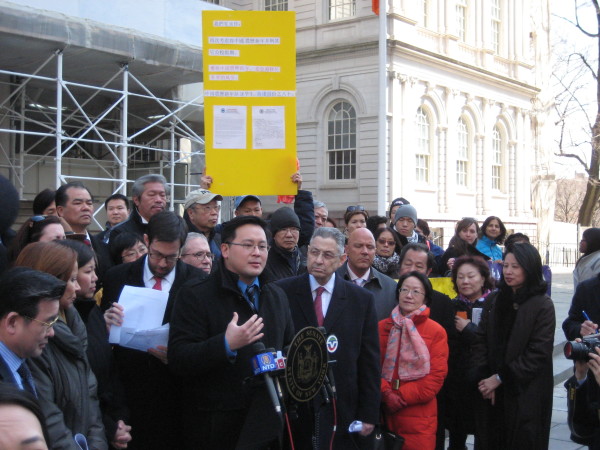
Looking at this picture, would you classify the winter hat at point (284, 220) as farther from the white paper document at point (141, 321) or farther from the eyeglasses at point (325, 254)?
the white paper document at point (141, 321)

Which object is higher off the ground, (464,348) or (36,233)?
(36,233)

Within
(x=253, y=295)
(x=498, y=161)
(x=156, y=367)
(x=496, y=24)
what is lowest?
(x=156, y=367)

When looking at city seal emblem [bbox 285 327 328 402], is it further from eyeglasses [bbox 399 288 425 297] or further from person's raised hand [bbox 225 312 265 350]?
eyeglasses [bbox 399 288 425 297]

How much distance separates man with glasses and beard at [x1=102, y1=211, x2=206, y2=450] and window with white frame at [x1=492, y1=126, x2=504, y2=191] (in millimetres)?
30362

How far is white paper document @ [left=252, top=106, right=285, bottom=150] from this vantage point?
6051 millimetres

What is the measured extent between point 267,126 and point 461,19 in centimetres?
2691

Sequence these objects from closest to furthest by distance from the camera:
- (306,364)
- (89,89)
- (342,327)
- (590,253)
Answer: (306,364)
(342,327)
(590,253)
(89,89)

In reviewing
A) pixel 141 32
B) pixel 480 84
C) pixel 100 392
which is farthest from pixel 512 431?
pixel 480 84

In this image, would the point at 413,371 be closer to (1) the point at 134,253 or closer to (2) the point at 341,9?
(1) the point at 134,253

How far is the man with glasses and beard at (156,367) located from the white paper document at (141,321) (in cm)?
4

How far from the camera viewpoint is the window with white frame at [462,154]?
100 ft

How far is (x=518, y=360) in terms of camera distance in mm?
5434

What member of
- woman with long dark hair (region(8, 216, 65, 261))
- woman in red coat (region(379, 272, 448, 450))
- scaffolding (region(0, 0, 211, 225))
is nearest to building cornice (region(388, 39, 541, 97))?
scaffolding (region(0, 0, 211, 225))

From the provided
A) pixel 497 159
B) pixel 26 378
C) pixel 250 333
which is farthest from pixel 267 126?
pixel 497 159
